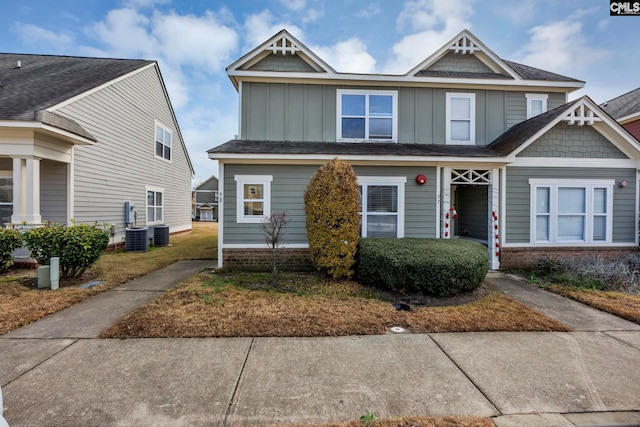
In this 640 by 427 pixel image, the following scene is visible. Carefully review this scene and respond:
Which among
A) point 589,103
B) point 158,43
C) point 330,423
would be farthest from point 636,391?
point 158,43

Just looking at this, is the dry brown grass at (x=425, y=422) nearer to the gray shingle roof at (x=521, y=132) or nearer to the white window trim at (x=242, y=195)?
the white window trim at (x=242, y=195)

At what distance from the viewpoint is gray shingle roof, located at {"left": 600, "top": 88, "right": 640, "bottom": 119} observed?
12.7m

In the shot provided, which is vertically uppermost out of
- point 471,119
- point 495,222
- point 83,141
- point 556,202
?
point 471,119

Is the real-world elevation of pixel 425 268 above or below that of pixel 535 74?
below

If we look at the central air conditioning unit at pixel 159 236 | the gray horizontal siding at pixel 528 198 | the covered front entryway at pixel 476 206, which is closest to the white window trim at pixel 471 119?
the covered front entryway at pixel 476 206

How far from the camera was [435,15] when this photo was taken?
10.7m

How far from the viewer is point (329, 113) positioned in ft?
Answer: 30.2

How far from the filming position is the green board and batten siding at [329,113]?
9.05m

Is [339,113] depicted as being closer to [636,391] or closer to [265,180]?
[265,180]

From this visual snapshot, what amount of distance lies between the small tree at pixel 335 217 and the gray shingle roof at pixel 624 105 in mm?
14521

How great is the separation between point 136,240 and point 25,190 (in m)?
4.08

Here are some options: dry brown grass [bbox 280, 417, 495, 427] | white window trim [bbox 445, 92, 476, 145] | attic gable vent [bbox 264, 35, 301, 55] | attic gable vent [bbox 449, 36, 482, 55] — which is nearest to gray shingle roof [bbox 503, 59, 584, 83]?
attic gable vent [bbox 449, 36, 482, 55]

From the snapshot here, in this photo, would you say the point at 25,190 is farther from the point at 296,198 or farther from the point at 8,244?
the point at 296,198

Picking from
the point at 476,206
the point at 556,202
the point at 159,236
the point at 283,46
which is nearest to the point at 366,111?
the point at 283,46
